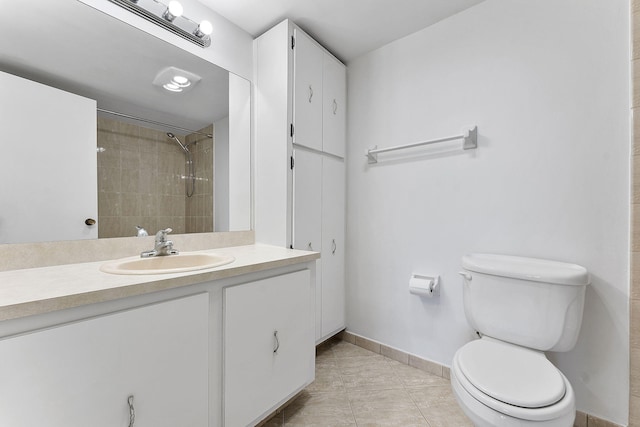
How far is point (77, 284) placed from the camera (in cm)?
86

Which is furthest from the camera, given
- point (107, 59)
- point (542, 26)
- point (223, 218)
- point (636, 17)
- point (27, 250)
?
point (223, 218)

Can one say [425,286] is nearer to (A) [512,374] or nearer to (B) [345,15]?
(A) [512,374]

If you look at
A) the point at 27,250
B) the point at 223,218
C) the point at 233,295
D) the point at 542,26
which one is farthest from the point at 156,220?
the point at 542,26

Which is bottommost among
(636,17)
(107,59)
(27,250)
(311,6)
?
(27,250)

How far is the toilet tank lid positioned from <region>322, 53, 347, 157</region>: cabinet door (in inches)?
46.6

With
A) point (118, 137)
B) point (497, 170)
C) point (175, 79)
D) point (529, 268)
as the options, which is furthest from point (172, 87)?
point (529, 268)

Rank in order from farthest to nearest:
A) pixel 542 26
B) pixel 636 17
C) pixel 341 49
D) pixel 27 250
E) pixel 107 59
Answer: pixel 341 49, pixel 542 26, pixel 107 59, pixel 636 17, pixel 27 250

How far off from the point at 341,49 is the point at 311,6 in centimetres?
50

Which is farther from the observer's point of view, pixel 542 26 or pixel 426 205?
pixel 426 205

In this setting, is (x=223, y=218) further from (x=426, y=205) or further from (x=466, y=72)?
(x=466, y=72)

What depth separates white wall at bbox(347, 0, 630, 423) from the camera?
1.28m

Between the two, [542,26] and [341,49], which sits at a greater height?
[341,49]

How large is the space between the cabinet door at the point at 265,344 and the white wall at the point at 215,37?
4.48ft

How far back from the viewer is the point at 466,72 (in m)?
1.68
